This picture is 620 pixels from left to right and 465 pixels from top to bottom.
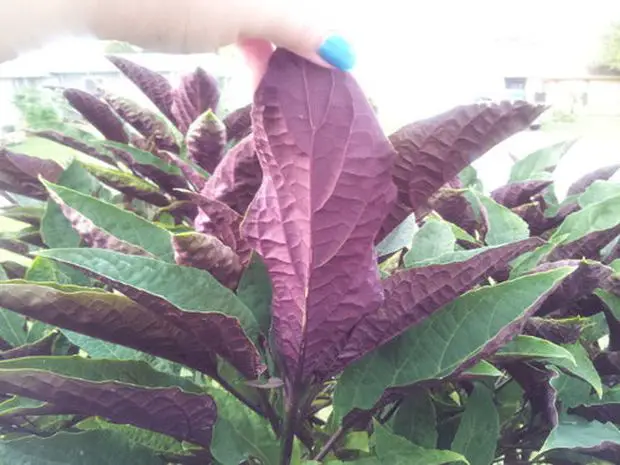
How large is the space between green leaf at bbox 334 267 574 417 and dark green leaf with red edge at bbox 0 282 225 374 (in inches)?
4.5

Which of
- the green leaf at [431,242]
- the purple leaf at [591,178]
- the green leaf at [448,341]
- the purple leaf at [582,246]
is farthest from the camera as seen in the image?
the purple leaf at [591,178]

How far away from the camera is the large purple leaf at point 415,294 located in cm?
42

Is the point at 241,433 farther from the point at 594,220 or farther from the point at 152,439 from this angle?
the point at 594,220

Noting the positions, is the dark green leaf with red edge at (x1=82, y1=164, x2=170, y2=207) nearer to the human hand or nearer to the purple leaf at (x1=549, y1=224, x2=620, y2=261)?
the human hand

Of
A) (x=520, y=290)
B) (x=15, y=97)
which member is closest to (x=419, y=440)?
(x=520, y=290)

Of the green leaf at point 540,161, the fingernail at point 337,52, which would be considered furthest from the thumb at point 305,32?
the green leaf at point 540,161

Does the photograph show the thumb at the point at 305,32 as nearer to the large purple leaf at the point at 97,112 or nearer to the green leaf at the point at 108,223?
the green leaf at the point at 108,223

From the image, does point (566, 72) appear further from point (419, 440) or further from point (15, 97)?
point (419, 440)

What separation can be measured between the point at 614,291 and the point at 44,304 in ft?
1.70

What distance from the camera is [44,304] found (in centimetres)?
39

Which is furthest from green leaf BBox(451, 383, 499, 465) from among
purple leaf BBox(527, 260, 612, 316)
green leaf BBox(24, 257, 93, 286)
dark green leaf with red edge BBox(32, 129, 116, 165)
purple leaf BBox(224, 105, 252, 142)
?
dark green leaf with red edge BBox(32, 129, 116, 165)

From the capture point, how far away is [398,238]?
56 cm

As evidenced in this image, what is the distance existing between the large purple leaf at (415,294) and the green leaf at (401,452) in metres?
0.06

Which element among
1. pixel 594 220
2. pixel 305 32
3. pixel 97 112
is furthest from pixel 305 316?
Result: pixel 97 112
